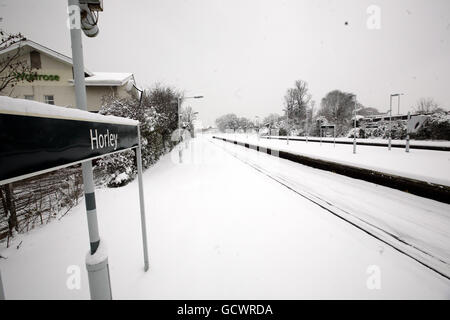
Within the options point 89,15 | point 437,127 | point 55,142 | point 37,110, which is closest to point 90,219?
point 55,142

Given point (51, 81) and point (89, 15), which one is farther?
point (51, 81)

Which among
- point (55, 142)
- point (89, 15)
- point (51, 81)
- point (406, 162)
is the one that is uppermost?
point (51, 81)

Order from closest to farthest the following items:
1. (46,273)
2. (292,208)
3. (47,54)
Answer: (46,273)
(292,208)
(47,54)

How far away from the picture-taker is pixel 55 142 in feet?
4.19

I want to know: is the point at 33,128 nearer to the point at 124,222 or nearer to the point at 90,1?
the point at 90,1

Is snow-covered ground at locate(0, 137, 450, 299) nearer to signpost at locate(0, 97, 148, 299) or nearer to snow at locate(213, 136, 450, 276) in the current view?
snow at locate(213, 136, 450, 276)

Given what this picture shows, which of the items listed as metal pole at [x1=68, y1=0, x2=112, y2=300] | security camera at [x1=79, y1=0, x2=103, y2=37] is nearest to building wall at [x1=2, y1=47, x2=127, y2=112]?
security camera at [x1=79, y1=0, x2=103, y2=37]

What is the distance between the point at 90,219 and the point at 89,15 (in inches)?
84.8

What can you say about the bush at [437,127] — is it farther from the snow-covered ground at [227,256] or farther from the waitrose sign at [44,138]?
the waitrose sign at [44,138]

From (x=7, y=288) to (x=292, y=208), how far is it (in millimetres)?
5432

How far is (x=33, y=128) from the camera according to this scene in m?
1.13

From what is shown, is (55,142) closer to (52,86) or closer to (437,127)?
(52,86)

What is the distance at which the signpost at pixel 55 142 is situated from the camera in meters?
1.01
